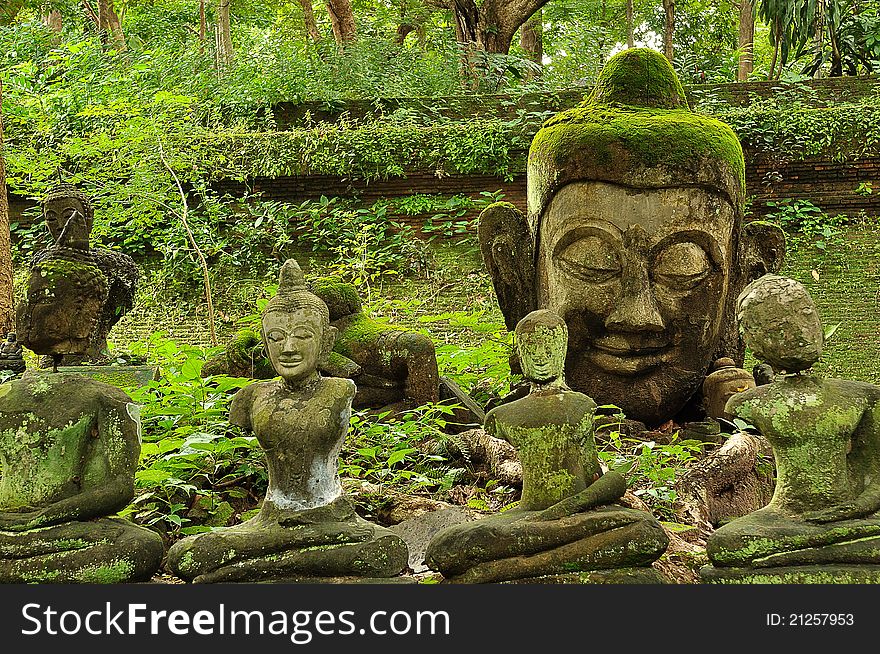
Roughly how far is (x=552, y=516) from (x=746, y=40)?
14.9 meters

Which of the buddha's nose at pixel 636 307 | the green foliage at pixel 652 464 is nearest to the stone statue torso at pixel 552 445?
the green foliage at pixel 652 464

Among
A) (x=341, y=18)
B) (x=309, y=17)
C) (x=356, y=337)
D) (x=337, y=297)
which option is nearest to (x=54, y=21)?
(x=309, y=17)

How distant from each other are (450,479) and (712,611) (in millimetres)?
2106

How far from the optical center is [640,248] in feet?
17.2

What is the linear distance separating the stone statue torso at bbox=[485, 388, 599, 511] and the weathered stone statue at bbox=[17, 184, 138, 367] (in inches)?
70.6

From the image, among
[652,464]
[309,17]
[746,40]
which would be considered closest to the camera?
[652,464]

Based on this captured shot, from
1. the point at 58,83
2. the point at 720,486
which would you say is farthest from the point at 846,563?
the point at 58,83

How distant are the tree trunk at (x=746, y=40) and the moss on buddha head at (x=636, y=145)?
9892mm

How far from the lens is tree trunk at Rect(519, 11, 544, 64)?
20219mm

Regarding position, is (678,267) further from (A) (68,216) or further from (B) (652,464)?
(A) (68,216)

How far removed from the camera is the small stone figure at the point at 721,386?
5.29 m

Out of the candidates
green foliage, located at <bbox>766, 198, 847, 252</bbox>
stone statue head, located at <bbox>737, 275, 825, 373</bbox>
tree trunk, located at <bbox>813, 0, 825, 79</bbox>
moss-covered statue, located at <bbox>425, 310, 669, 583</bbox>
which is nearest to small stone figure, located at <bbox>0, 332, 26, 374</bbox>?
moss-covered statue, located at <bbox>425, 310, 669, 583</bbox>

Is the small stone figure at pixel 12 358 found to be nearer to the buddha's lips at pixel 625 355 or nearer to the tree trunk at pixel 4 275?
the tree trunk at pixel 4 275

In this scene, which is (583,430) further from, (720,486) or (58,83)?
(58,83)
